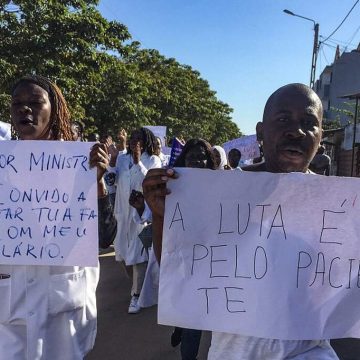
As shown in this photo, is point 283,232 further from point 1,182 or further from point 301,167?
point 1,182

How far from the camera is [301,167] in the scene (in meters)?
1.72

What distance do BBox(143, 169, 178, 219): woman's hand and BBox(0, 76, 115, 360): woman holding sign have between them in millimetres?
449

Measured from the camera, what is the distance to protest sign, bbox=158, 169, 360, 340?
163 cm

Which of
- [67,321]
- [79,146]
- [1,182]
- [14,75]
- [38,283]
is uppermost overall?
[14,75]

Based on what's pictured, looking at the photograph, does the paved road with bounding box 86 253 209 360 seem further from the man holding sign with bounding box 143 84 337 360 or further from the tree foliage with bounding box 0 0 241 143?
the tree foliage with bounding box 0 0 241 143

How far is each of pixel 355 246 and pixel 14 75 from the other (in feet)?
36.2

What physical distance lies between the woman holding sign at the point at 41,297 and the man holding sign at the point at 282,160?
51cm

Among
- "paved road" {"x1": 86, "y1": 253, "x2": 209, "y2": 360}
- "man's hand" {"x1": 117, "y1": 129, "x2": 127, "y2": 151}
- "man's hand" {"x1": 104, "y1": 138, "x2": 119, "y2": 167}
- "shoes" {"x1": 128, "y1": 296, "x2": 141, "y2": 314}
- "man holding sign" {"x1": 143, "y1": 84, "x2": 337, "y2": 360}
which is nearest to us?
"man holding sign" {"x1": 143, "y1": 84, "x2": 337, "y2": 360}

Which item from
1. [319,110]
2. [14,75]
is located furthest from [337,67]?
[319,110]

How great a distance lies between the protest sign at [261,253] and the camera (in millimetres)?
1630

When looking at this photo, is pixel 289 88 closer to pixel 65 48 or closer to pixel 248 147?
pixel 248 147

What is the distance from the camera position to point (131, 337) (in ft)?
13.1

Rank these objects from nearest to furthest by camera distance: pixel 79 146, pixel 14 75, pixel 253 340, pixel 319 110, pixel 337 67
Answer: pixel 253 340 < pixel 319 110 < pixel 79 146 < pixel 14 75 < pixel 337 67

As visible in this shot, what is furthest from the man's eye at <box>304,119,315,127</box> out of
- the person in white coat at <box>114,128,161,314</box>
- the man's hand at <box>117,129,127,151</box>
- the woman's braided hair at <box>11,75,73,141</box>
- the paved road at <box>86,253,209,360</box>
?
the man's hand at <box>117,129,127,151</box>
